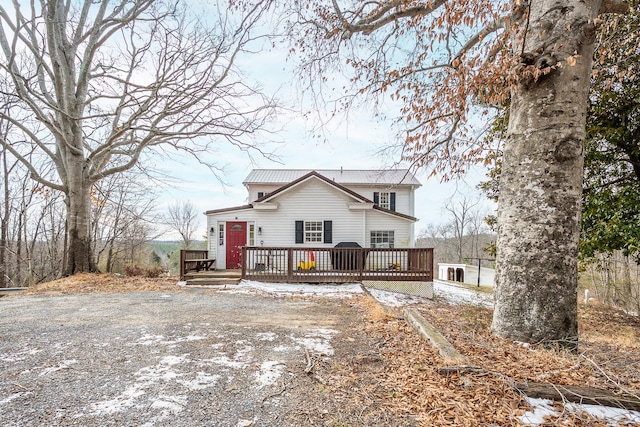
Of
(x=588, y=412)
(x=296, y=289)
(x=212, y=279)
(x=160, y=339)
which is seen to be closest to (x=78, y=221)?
(x=212, y=279)

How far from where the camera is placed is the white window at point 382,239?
1405cm

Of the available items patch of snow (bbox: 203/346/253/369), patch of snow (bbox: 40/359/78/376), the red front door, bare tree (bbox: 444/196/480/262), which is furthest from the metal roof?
Answer: patch of snow (bbox: 40/359/78/376)

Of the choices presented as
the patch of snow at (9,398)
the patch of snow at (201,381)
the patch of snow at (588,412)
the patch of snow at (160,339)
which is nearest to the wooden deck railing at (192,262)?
the patch of snow at (160,339)

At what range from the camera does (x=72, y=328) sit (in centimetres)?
424

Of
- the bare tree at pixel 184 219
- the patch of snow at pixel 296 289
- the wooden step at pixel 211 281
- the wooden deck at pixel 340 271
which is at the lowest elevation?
the patch of snow at pixel 296 289

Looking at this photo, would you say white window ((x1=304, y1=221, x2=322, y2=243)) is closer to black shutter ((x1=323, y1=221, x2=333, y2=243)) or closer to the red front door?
black shutter ((x1=323, y1=221, x2=333, y2=243))

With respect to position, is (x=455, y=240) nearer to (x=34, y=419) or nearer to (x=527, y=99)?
(x=527, y=99)

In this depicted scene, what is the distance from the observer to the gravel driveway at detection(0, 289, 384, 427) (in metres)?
2.16

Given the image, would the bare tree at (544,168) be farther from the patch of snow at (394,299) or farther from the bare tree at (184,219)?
the bare tree at (184,219)

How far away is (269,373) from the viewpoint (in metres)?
2.78

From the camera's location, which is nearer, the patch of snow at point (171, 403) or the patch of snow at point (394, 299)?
the patch of snow at point (171, 403)

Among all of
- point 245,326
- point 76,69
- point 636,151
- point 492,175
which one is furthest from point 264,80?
point 636,151

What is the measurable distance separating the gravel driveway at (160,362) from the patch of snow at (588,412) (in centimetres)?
138

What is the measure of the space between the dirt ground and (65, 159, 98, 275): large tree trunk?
613 centimetres
